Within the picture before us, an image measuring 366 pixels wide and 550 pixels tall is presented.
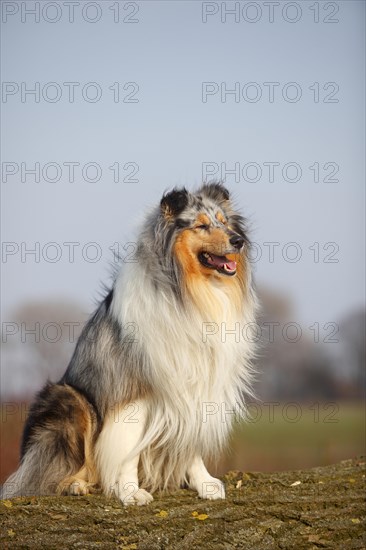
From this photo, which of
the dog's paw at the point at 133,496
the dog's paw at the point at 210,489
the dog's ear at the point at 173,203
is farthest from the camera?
the dog's paw at the point at 210,489

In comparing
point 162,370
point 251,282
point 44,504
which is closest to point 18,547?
point 44,504

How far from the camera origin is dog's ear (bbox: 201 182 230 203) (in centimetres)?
684

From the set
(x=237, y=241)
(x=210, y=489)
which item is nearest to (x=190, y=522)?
(x=210, y=489)

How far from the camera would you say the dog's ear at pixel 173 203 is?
6.59 m

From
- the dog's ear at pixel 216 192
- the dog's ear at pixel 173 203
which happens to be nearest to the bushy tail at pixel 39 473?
the dog's ear at pixel 173 203

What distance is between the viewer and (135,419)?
6586mm

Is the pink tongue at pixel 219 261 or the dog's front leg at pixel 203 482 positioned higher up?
the pink tongue at pixel 219 261

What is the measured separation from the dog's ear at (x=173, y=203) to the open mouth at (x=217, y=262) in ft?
1.28

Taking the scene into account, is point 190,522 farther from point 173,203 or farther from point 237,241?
point 173,203

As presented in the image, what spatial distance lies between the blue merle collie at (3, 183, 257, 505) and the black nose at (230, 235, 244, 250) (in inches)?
0.5

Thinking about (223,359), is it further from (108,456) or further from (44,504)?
(44,504)

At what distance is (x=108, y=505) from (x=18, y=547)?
3.28 feet

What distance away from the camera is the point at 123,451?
6535 mm

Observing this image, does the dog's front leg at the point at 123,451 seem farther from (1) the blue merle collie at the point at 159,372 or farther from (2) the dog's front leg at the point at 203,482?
(2) the dog's front leg at the point at 203,482
